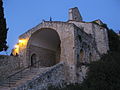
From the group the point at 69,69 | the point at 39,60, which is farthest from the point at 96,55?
the point at 39,60

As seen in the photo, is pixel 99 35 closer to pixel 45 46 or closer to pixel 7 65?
pixel 45 46

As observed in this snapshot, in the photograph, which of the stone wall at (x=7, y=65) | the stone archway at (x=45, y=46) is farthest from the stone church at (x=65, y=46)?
the stone wall at (x=7, y=65)

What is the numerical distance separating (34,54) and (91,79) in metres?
8.98

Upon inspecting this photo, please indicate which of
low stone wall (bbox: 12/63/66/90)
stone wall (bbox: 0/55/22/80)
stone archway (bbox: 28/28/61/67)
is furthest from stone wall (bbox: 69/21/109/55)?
stone wall (bbox: 0/55/22/80)

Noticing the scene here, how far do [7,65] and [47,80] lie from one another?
482 cm

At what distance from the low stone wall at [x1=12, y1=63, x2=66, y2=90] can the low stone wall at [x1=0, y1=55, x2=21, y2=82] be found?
4354 millimetres

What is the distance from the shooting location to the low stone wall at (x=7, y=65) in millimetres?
13906

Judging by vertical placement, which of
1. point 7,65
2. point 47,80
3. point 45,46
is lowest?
point 47,80

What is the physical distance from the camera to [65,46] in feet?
47.3

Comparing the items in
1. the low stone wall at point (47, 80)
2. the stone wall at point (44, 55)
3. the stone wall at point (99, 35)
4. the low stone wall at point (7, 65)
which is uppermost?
the stone wall at point (99, 35)

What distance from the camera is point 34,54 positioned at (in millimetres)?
18188

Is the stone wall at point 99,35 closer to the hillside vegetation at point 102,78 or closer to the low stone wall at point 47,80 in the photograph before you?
the low stone wall at point 47,80

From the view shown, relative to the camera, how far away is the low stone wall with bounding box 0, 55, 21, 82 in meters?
13.9

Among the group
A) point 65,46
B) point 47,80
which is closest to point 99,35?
point 65,46
